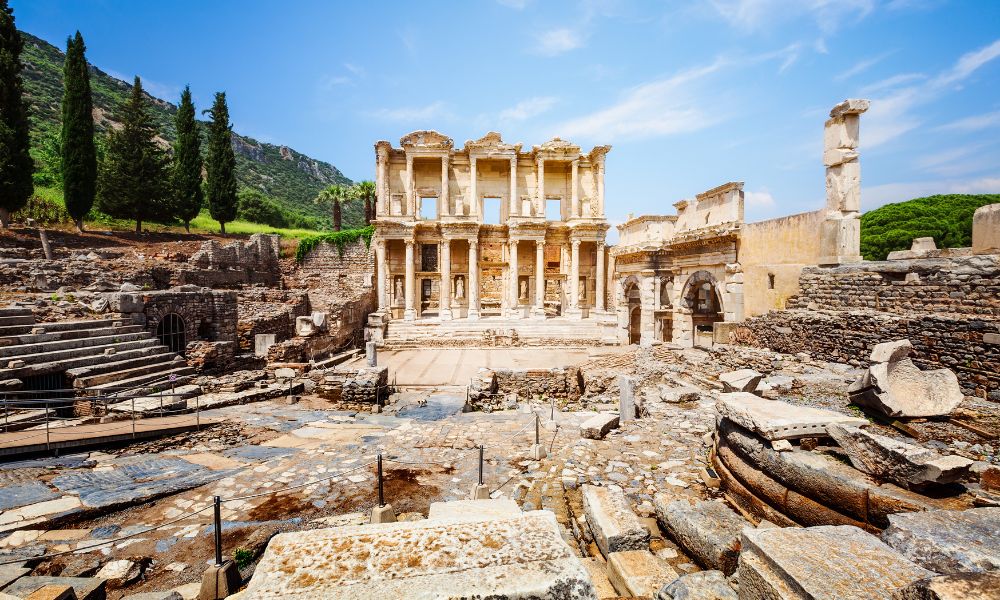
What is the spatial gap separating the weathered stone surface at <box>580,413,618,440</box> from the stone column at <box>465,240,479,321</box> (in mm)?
18856

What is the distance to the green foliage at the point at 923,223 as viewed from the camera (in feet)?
101

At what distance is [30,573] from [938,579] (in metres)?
7.10

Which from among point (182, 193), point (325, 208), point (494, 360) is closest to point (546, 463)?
point (494, 360)

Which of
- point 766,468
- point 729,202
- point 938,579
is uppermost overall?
point 729,202

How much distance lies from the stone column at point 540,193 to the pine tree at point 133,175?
28.3 metres

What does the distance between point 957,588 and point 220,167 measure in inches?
1706

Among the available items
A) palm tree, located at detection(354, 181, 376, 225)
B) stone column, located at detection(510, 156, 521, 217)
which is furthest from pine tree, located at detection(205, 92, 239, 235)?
stone column, located at detection(510, 156, 521, 217)

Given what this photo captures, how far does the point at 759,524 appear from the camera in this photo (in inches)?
169

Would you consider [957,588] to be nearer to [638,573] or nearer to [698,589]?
[698,589]

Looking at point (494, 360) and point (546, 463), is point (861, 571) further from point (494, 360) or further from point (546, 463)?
point (494, 360)

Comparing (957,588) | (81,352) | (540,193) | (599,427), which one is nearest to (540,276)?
(540,193)

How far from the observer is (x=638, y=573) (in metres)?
3.43

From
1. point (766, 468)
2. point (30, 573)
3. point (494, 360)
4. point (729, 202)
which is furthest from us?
point (494, 360)

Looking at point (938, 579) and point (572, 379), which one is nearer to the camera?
point (938, 579)
